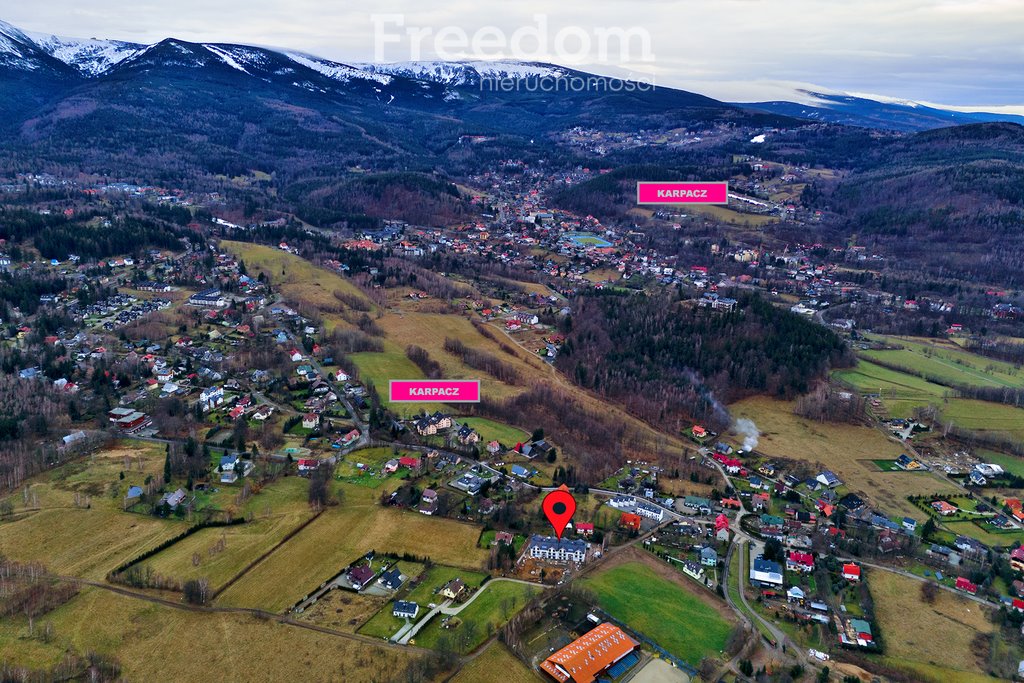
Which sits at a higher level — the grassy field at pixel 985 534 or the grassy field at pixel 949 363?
the grassy field at pixel 949 363

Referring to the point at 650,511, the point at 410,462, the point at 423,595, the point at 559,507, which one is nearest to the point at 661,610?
the point at 650,511

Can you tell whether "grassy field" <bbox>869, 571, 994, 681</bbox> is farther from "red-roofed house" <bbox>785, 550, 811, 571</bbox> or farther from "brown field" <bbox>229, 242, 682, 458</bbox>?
"brown field" <bbox>229, 242, 682, 458</bbox>

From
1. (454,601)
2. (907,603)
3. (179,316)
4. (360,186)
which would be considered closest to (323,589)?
(454,601)

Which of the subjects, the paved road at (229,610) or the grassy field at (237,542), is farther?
the grassy field at (237,542)

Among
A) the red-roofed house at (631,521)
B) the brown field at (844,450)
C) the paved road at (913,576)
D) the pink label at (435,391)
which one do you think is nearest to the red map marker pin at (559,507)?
the red-roofed house at (631,521)

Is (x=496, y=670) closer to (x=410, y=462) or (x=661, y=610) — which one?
(x=661, y=610)

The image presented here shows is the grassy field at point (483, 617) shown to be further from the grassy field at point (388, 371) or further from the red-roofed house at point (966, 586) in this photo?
the grassy field at point (388, 371)

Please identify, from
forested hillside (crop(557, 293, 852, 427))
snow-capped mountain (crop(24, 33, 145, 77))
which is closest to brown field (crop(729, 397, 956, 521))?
forested hillside (crop(557, 293, 852, 427))

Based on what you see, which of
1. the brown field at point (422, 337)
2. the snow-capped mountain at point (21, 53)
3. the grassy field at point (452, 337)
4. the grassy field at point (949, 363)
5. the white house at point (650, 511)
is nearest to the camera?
the white house at point (650, 511)
